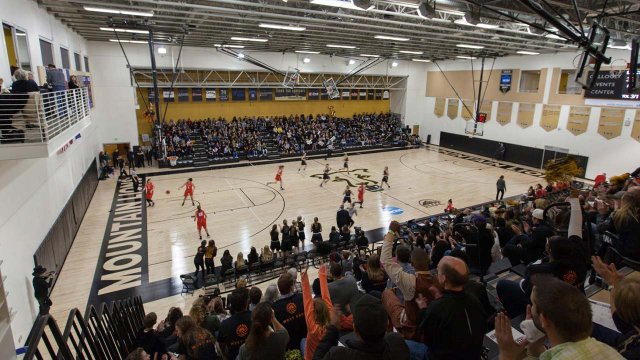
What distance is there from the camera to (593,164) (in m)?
23.3

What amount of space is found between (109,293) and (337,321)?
9376mm

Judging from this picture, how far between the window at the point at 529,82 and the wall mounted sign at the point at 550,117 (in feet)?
8.90

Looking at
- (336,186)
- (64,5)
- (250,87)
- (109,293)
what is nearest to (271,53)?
(250,87)

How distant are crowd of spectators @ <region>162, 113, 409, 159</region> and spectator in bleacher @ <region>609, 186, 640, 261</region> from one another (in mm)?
24488

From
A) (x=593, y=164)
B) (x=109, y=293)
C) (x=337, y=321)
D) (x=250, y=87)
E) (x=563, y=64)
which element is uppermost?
(x=563, y=64)

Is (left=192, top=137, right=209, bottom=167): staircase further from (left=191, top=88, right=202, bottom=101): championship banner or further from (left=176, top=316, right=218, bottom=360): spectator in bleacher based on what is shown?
(left=176, top=316, right=218, bottom=360): spectator in bleacher

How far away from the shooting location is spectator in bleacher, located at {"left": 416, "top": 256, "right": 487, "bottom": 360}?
2633 mm

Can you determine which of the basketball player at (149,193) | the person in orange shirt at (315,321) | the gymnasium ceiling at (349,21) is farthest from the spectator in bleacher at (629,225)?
the basketball player at (149,193)

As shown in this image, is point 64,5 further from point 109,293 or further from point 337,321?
point 337,321

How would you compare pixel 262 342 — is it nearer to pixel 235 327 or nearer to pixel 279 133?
pixel 235 327

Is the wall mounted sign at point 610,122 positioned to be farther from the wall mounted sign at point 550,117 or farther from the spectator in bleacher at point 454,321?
the spectator in bleacher at point 454,321

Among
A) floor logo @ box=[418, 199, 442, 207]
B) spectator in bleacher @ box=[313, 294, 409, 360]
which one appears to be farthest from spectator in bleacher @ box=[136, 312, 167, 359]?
floor logo @ box=[418, 199, 442, 207]

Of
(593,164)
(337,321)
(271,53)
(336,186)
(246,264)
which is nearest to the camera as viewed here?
(337,321)

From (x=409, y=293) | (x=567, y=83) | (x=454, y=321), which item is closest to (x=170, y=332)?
(x=409, y=293)
